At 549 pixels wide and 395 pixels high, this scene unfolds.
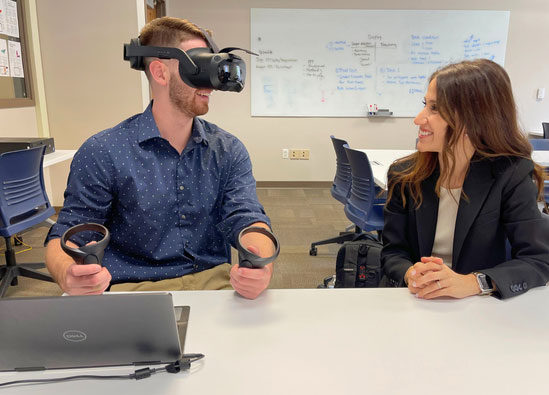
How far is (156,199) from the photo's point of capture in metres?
1.28

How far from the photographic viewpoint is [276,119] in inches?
202

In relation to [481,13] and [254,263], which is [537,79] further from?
[254,263]

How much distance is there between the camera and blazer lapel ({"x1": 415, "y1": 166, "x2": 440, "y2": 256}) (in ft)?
4.46

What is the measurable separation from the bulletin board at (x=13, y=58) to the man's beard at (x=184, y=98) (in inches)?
97.6

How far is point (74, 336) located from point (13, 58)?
133 inches

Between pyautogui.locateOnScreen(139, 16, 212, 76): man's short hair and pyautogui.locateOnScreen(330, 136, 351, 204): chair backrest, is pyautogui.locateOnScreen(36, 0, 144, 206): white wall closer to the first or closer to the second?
pyautogui.locateOnScreen(330, 136, 351, 204): chair backrest

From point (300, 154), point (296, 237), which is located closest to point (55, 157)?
point (296, 237)

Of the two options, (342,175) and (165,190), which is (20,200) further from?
(342,175)

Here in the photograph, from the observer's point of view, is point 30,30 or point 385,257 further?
point 30,30

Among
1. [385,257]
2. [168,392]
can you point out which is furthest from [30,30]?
[168,392]

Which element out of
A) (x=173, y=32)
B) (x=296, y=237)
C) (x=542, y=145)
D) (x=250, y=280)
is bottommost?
(x=296, y=237)

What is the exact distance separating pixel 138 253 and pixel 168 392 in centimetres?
66

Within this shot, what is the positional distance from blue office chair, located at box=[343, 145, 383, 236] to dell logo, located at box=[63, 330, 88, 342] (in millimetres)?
1997

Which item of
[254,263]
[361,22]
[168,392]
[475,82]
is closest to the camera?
[168,392]
